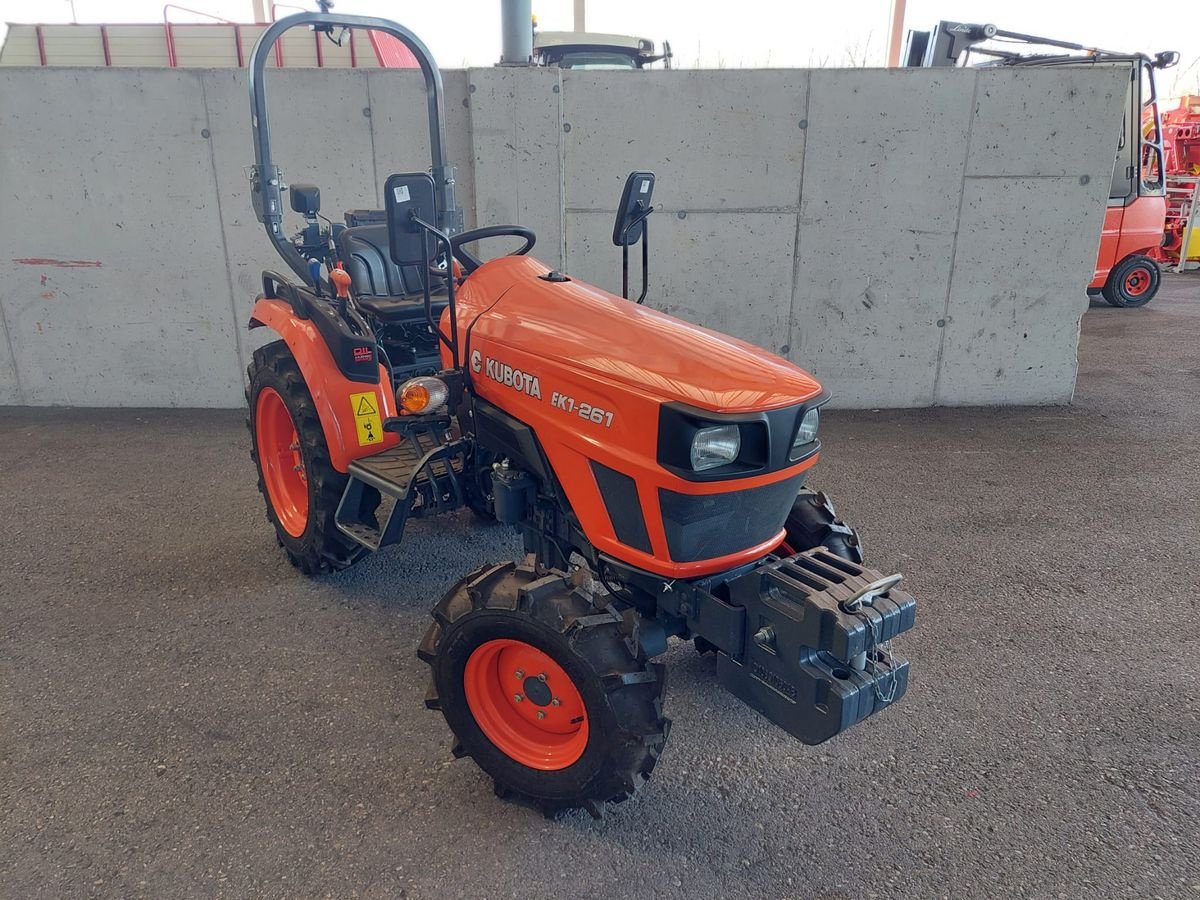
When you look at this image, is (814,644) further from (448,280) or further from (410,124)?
(410,124)

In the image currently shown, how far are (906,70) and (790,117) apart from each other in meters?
0.68

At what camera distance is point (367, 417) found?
2666 millimetres

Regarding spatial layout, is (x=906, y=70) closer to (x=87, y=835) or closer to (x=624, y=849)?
(x=624, y=849)

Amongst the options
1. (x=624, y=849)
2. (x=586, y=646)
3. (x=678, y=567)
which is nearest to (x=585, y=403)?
(x=678, y=567)

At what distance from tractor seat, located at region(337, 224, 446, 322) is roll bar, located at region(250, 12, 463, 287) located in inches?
6.7

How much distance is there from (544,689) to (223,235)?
4.16 metres

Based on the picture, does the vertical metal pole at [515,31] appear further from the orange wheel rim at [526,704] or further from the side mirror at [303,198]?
the orange wheel rim at [526,704]

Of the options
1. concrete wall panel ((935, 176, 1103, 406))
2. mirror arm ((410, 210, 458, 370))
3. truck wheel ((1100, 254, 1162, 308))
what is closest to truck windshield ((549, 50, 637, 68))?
concrete wall panel ((935, 176, 1103, 406))

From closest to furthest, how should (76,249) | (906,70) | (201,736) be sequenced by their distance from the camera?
(201,736), (906,70), (76,249)

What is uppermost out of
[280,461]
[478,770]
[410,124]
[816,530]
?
[410,124]

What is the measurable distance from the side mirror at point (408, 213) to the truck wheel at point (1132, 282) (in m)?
8.67

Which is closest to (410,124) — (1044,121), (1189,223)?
(1044,121)

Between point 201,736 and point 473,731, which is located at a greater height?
point 473,731

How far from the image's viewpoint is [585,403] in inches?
74.0
